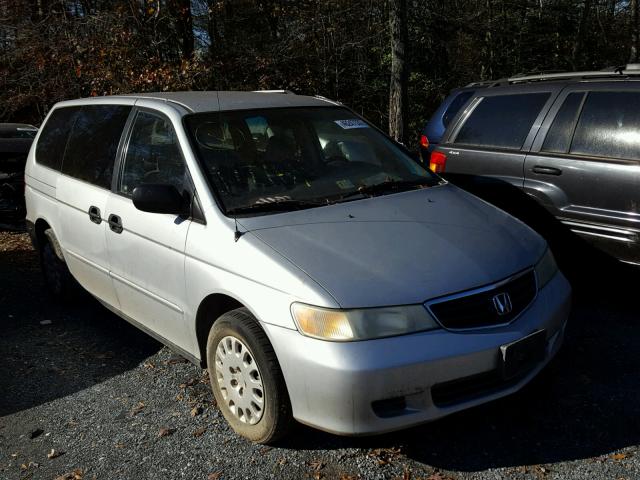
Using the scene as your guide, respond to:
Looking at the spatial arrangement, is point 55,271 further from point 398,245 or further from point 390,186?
point 398,245

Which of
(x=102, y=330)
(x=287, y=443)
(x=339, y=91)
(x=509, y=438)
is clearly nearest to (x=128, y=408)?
(x=287, y=443)

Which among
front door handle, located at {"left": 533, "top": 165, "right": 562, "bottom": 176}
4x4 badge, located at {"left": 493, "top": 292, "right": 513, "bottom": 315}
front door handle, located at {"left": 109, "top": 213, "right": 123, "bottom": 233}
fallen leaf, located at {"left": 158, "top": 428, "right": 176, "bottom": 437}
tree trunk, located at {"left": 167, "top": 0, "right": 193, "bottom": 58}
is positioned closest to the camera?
4x4 badge, located at {"left": 493, "top": 292, "right": 513, "bottom": 315}

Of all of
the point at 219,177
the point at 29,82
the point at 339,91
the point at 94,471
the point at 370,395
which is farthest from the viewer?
the point at 339,91

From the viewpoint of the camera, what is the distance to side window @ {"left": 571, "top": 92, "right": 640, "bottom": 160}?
4648mm

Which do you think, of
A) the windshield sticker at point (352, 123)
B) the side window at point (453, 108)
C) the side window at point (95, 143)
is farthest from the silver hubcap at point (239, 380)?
the side window at point (453, 108)

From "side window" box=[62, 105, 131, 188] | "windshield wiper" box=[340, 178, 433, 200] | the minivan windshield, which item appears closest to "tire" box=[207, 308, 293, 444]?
the minivan windshield

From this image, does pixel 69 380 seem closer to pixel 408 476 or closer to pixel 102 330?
pixel 102 330

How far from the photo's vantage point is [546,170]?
511 centimetres

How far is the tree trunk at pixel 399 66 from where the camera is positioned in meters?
10.9

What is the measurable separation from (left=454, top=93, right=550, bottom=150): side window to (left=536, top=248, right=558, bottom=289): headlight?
1947mm

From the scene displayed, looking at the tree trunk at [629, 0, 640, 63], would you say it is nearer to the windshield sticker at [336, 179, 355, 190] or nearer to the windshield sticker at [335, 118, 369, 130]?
the windshield sticker at [335, 118, 369, 130]

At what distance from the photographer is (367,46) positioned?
15875 millimetres

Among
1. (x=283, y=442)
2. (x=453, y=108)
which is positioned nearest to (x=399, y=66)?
(x=453, y=108)

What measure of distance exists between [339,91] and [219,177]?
12378 millimetres
